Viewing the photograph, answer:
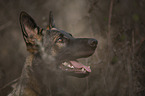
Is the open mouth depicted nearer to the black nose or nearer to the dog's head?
the dog's head

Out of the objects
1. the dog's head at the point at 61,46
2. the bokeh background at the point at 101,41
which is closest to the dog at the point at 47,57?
the dog's head at the point at 61,46

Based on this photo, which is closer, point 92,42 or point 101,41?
point 92,42

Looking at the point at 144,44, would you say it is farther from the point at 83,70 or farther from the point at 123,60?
the point at 83,70

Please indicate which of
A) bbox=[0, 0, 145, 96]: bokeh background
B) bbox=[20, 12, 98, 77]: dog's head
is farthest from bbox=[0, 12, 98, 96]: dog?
bbox=[0, 0, 145, 96]: bokeh background

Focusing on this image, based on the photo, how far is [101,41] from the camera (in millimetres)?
4098

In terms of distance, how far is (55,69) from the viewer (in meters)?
3.03

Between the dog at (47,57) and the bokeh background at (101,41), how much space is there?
70cm

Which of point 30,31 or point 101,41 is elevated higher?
point 30,31

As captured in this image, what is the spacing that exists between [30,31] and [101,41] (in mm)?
1950

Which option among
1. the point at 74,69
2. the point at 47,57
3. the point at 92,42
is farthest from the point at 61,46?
the point at 92,42

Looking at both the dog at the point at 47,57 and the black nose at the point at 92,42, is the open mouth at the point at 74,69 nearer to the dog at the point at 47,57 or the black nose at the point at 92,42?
the dog at the point at 47,57

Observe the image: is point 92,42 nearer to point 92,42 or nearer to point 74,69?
point 92,42

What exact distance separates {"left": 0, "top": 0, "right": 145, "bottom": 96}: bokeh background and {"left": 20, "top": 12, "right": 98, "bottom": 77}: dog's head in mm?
655

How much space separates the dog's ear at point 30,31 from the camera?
9.30 feet
